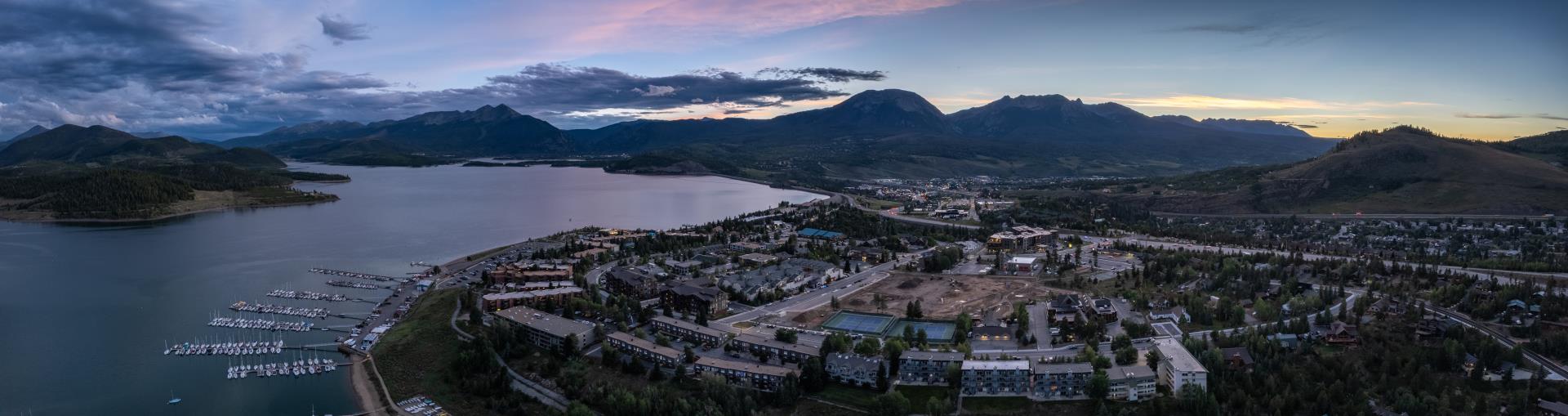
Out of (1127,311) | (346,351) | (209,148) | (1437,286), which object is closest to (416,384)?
(346,351)

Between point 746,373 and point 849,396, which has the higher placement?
point 746,373

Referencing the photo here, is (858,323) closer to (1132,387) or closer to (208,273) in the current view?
(1132,387)

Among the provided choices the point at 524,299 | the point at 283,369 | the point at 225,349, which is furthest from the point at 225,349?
the point at 524,299

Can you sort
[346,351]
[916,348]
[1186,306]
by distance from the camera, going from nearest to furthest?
[916,348] → [346,351] → [1186,306]

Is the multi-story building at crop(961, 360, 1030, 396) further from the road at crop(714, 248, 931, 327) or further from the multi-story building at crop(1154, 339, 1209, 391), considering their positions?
the road at crop(714, 248, 931, 327)

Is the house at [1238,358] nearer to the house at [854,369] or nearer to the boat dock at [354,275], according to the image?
the house at [854,369]

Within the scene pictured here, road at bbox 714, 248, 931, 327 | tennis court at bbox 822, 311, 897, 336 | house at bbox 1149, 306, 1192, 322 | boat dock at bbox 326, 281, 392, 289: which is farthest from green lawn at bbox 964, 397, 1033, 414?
boat dock at bbox 326, 281, 392, 289

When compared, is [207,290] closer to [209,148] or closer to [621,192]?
[621,192]
